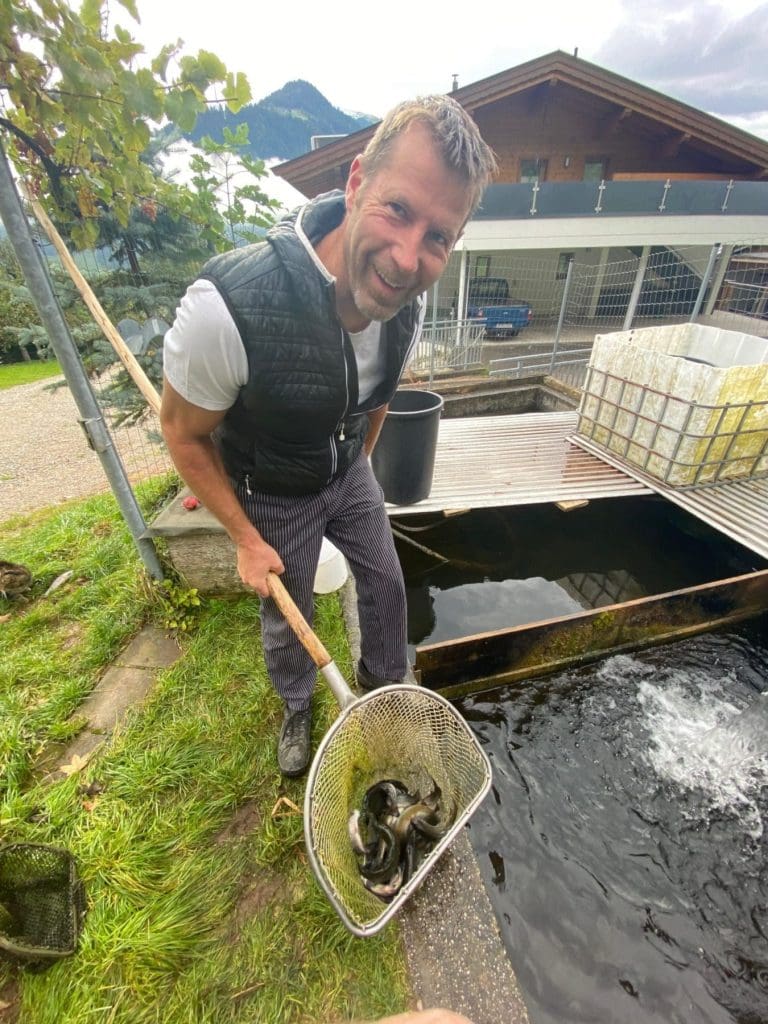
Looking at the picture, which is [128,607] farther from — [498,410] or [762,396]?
[498,410]

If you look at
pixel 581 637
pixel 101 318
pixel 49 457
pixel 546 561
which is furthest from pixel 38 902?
pixel 49 457

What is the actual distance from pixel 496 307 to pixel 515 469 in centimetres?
893

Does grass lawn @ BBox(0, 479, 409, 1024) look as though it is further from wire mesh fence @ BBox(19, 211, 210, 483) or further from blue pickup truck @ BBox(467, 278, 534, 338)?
blue pickup truck @ BBox(467, 278, 534, 338)

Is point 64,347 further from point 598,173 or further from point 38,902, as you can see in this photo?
point 598,173

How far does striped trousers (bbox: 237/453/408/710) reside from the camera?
5.75 ft

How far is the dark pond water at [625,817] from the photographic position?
1.75 metres

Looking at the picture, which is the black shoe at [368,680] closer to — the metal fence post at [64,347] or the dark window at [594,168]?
the metal fence post at [64,347]

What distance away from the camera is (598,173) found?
12.8 m

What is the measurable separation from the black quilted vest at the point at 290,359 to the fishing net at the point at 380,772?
0.85 metres

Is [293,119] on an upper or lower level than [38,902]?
upper

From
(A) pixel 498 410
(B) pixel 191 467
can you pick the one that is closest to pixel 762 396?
(A) pixel 498 410

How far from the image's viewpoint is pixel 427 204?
3.92 ft

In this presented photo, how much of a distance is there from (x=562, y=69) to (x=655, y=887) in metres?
14.5

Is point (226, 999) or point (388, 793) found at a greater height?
point (388, 793)
